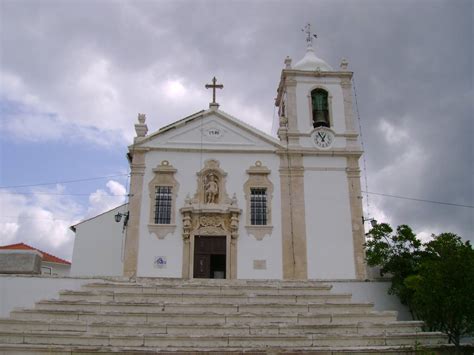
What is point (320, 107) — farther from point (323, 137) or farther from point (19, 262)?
point (19, 262)

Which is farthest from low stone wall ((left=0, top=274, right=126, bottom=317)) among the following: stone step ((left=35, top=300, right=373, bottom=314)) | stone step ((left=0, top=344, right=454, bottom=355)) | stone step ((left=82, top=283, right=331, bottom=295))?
stone step ((left=0, top=344, right=454, bottom=355))

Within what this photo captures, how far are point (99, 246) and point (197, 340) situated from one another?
12436 millimetres

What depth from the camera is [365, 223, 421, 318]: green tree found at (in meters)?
15.9

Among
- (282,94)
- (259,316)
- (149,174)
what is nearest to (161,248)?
(149,174)

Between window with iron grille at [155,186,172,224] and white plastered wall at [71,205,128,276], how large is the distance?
251 centimetres

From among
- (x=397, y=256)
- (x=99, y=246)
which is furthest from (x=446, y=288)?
(x=99, y=246)

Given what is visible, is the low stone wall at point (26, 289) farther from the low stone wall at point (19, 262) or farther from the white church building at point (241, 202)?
the white church building at point (241, 202)

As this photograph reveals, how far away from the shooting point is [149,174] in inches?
782

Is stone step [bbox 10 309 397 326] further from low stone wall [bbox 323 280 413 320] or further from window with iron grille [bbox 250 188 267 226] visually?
window with iron grille [bbox 250 188 267 226]

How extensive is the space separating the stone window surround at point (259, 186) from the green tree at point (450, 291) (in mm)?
7090

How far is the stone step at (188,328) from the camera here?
1111cm

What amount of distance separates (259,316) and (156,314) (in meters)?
2.58

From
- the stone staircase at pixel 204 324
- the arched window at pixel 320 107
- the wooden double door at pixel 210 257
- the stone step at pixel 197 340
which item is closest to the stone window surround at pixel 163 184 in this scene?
the wooden double door at pixel 210 257

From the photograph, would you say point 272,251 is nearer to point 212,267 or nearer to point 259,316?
point 212,267
